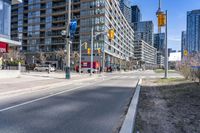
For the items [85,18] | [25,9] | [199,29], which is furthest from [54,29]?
[199,29]

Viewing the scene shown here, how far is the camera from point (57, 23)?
103812mm

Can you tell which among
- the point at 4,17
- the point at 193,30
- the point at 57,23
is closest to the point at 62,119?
the point at 4,17

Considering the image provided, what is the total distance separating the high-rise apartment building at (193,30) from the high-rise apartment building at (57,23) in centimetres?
3656

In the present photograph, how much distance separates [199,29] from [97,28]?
47952 mm

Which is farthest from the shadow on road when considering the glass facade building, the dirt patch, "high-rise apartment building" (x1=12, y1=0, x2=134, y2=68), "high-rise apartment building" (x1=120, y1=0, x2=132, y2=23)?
"high-rise apartment building" (x1=120, y1=0, x2=132, y2=23)

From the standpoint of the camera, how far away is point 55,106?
9688 mm

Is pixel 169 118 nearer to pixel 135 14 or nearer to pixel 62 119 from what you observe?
pixel 62 119

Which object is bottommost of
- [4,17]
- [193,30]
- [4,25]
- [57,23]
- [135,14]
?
[4,25]

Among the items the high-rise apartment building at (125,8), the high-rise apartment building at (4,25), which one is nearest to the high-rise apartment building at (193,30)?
the high-rise apartment building at (4,25)

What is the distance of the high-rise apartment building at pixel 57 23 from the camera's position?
9194 centimetres

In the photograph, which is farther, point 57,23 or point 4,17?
point 57,23

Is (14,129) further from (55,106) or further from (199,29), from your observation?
(199,29)

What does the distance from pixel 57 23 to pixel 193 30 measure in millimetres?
64638

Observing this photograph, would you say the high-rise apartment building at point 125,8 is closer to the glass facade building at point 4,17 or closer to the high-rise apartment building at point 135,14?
the high-rise apartment building at point 135,14
